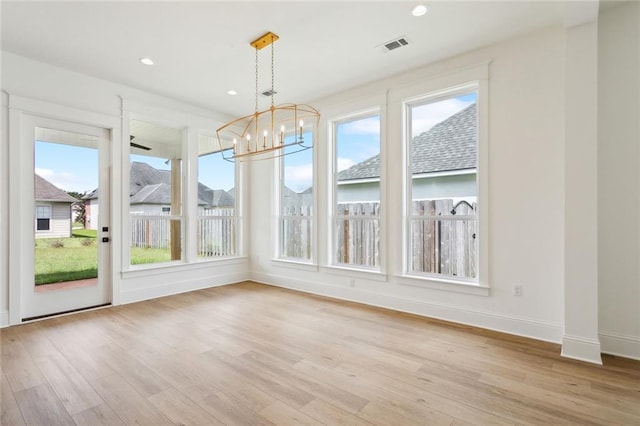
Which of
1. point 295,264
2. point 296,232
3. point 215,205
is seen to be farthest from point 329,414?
point 215,205

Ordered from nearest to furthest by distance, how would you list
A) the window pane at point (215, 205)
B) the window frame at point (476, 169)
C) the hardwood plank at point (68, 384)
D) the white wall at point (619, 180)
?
the hardwood plank at point (68, 384), the white wall at point (619, 180), the window frame at point (476, 169), the window pane at point (215, 205)

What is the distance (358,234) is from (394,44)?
249 cm

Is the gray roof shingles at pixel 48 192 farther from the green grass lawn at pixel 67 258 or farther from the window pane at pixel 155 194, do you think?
the window pane at pixel 155 194

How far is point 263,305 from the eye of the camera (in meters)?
4.32

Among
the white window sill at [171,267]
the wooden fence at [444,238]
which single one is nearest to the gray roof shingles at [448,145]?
the wooden fence at [444,238]

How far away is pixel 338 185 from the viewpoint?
4871mm

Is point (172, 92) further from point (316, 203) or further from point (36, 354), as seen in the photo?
point (36, 354)

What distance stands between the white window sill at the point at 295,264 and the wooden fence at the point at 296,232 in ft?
0.48

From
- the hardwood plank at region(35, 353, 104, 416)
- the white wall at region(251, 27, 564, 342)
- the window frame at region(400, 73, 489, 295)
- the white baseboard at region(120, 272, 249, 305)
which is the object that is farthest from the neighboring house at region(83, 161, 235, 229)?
the white wall at region(251, 27, 564, 342)

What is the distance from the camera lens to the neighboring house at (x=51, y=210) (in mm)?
3826

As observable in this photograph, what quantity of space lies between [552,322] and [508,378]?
43.9 inches

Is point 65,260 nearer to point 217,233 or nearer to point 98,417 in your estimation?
point 217,233

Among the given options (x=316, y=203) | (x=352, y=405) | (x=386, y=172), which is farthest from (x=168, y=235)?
(x=352, y=405)

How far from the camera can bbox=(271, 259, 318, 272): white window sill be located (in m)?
5.05
